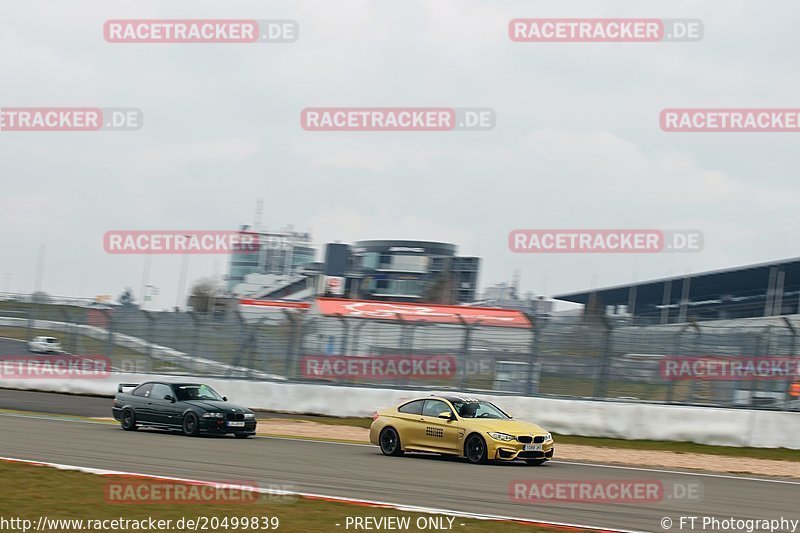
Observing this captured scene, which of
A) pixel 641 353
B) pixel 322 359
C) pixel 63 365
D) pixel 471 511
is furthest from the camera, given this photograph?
pixel 63 365

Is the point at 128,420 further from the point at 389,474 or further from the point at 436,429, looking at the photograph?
the point at 389,474

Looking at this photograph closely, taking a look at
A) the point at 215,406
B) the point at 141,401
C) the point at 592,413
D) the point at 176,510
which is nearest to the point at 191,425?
the point at 215,406

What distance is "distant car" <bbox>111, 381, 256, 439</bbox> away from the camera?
19719 millimetres

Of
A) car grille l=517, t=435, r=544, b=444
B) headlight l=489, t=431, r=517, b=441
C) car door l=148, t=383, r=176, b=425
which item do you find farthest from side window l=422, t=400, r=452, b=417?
car door l=148, t=383, r=176, b=425

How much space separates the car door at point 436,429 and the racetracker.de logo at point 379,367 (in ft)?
26.9

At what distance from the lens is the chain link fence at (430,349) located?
21406 mm

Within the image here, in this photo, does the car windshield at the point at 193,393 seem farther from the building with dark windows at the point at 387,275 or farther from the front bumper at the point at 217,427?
the building with dark windows at the point at 387,275

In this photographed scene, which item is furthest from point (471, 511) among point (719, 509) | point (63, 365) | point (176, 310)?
point (63, 365)

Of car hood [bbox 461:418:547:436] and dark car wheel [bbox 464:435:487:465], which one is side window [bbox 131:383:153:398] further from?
dark car wheel [bbox 464:435:487:465]

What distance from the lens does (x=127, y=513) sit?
8.80m

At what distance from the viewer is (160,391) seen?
20.6m

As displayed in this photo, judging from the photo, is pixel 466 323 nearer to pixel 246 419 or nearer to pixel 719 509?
pixel 246 419

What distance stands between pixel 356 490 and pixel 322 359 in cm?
1625

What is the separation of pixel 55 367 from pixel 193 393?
14942 mm
